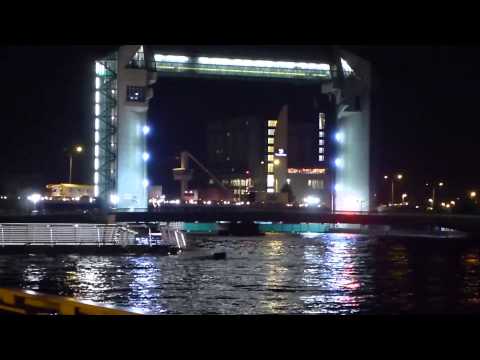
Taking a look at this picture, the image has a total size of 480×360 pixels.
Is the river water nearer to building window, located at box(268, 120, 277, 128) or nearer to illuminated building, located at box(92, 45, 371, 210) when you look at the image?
illuminated building, located at box(92, 45, 371, 210)

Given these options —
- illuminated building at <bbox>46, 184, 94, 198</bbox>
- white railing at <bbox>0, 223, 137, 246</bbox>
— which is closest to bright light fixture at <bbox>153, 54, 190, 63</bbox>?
illuminated building at <bbox>46, 184, 94, 198</bbox>

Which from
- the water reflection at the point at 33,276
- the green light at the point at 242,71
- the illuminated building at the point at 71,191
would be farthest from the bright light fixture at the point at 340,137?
the water reflection at the point at 33,276

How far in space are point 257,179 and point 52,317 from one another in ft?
425

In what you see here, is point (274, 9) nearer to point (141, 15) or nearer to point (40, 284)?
point (141, 15)

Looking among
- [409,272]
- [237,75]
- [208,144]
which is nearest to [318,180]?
[208,144]

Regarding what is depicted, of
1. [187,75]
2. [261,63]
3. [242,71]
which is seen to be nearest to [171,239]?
[187,75]

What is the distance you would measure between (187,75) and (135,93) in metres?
4.96

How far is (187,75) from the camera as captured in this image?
66562mm

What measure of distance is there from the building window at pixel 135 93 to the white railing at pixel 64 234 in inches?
1045

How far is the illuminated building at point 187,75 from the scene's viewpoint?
64.2m

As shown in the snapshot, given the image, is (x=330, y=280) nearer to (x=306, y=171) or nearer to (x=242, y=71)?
(x=242, y=71)

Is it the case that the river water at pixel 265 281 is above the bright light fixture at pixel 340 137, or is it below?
below

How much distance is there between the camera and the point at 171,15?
6.35 metres

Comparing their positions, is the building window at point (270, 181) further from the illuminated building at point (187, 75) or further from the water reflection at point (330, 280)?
the water reflection at point (330, 280)
